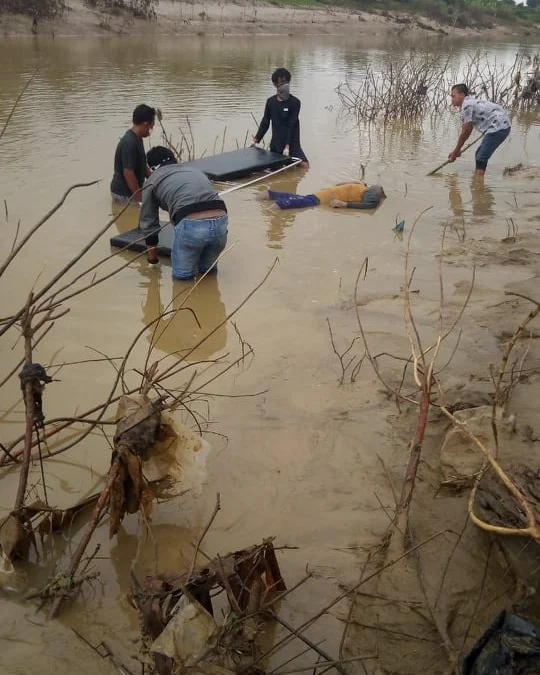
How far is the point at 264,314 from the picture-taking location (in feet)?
15.0

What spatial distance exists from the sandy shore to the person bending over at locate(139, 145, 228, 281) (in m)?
19.6

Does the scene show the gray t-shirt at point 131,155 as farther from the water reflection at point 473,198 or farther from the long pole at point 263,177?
the water reflection at point 473,198

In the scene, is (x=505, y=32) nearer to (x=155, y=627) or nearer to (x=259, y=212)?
(x=259, y=212)

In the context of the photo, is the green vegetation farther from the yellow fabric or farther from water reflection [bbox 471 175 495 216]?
the yellow fabric

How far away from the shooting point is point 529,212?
7219 millimetres

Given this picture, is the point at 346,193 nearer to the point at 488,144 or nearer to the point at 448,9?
the point at 488,144

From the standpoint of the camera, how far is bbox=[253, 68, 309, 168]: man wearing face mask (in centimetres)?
791

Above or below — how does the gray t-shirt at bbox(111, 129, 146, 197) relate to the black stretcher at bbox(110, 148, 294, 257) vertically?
above

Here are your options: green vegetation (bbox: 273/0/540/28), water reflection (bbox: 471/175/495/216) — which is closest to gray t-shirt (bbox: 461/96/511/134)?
water reflection (bbox: 471/175/495/216)

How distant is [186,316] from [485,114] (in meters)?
5.22

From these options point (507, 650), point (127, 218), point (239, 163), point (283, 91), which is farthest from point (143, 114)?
point (507, 650)

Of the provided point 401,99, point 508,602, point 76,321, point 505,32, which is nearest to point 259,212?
point 76,321

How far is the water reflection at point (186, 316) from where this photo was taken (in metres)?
4.24

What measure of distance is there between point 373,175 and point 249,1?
2546cm
